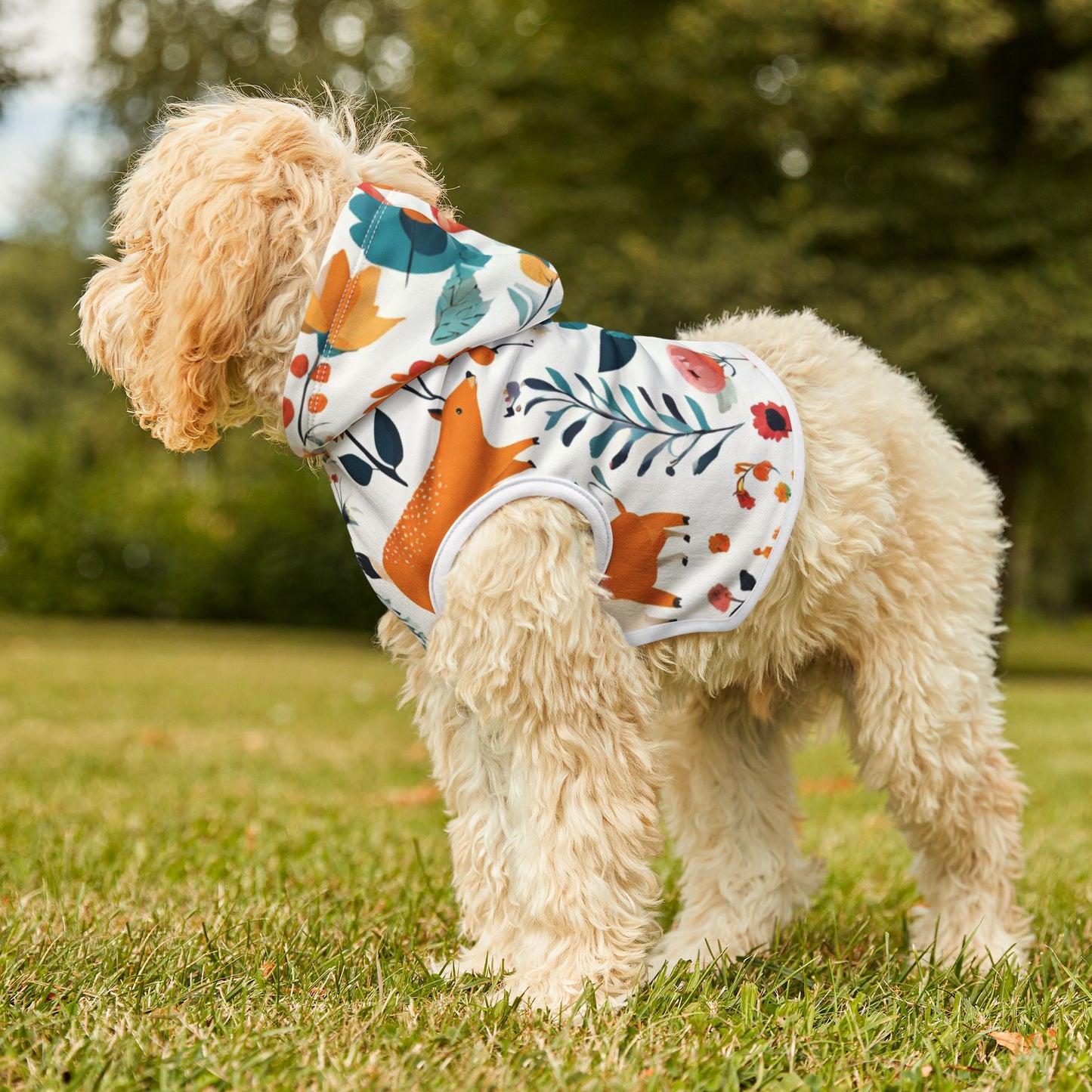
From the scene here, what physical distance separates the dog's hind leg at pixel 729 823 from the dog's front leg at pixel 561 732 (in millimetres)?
739

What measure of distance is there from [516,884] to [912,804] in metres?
1.11

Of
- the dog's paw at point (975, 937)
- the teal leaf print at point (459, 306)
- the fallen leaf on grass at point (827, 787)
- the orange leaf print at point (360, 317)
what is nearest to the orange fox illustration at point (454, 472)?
the teal leaf print at point (459, 306)

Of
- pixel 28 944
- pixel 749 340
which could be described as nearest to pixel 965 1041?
pixel 749 340

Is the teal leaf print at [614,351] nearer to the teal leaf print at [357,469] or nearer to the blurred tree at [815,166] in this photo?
the teal leaf print at [357,469]

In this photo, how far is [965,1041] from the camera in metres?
2.41

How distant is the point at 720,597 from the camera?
2635 millimetres

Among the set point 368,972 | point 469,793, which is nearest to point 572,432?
point 469,793

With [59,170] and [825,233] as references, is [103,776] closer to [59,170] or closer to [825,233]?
[825,233]

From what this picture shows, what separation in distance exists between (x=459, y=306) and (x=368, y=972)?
155 centimetres

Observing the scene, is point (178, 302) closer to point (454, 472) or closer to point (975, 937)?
point (454, 472)

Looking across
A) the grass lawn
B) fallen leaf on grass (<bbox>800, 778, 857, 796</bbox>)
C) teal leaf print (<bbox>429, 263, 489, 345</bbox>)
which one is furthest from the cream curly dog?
fallen leaf on grass (<bbox>800, 778, 857, 796</bbox>)

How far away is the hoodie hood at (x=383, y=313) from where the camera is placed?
8.07ft

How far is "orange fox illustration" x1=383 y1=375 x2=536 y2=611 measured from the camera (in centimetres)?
243

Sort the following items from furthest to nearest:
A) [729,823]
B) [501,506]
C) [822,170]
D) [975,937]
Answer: [822,170]
[729,823]
[975,937]
[501,506]
